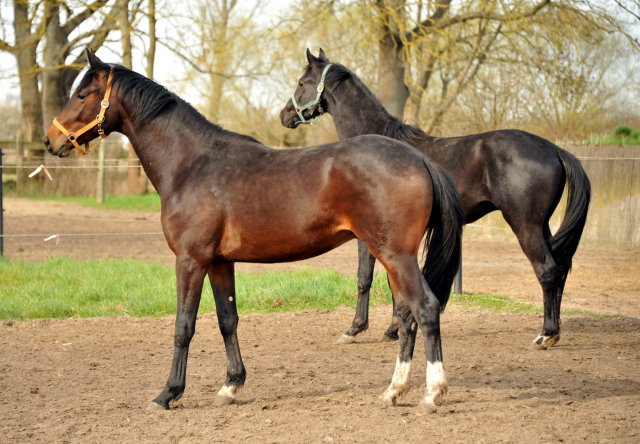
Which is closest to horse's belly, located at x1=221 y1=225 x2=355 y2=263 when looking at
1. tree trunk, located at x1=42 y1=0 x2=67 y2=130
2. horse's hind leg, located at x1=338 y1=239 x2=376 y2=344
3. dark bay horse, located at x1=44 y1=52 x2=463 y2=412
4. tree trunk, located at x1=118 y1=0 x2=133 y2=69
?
dark bay horse, located at x1=44 y1=52 x2=463 y2=412

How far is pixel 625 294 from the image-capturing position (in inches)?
297

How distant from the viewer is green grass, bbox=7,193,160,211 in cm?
1733

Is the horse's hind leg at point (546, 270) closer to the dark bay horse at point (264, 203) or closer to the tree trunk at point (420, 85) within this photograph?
the dark bay horse at point (264, 203)

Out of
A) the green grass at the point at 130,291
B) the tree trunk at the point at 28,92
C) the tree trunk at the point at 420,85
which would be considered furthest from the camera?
the tree trunk at the point at 28,92

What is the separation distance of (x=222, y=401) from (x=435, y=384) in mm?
1356

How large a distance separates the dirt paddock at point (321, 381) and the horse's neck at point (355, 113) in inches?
79.0

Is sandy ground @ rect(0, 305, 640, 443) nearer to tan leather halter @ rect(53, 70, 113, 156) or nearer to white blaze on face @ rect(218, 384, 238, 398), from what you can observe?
white blaze on face @ rect(218, 384, 238, 398)

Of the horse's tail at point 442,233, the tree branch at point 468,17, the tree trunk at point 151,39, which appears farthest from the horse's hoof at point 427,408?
the tree trunk at point 151,39

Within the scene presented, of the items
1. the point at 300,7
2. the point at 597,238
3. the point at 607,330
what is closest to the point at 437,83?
the point at 300,7

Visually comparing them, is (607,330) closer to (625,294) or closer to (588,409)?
(625,294)

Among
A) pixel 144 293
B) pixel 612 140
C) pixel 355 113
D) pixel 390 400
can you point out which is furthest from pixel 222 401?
pixel 612 140

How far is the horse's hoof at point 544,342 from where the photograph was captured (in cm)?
517

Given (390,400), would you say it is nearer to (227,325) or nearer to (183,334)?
(227,325)

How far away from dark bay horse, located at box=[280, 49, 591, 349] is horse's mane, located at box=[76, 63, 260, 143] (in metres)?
2.03
